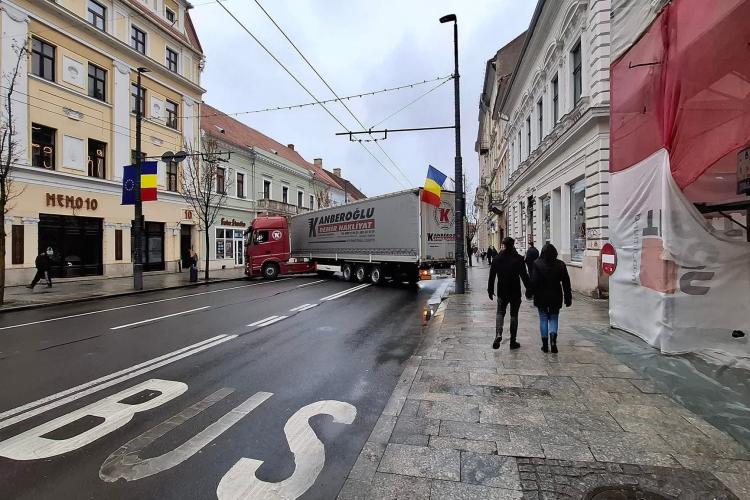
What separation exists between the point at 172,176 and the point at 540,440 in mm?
26878

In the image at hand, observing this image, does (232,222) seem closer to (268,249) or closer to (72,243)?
(268,249)

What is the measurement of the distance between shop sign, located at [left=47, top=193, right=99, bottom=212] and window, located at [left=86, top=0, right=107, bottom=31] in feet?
27.7

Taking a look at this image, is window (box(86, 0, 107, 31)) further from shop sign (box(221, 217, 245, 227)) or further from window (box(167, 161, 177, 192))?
shop sign (box(221, 217, 245, 227))

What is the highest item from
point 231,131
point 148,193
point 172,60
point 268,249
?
point 172,60

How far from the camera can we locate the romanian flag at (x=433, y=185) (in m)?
15.0

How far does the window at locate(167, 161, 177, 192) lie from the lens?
25578 mm

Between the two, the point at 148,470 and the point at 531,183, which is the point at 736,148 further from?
the point at 531,183

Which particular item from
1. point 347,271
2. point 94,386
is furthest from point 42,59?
point 94,386

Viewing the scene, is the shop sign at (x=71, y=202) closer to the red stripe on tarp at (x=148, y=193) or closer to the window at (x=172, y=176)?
the window at (x=172, y=176)

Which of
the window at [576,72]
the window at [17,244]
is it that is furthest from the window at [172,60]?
the window at [576,72]

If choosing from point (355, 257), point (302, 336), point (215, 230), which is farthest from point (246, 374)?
point (215, 230)

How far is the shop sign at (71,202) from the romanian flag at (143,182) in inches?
191

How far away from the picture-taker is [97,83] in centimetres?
2117

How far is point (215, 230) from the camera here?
29.2 meters
